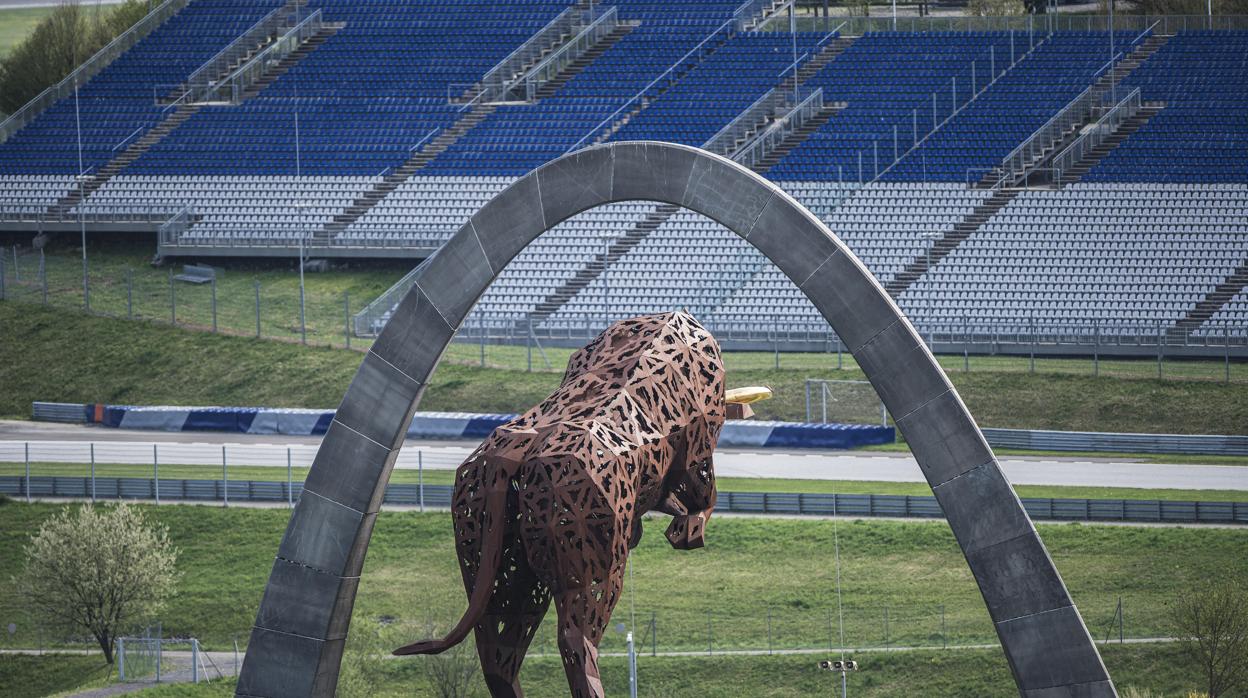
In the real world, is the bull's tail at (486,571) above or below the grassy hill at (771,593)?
above

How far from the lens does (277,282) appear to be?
226 feet

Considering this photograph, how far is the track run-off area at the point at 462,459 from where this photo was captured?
48.8 metres

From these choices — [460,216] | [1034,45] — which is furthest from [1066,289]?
[460,216]

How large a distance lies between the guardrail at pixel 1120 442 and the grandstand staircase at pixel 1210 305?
268 inches

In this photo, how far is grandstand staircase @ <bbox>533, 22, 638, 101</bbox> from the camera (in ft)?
252

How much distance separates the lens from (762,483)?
163 ft

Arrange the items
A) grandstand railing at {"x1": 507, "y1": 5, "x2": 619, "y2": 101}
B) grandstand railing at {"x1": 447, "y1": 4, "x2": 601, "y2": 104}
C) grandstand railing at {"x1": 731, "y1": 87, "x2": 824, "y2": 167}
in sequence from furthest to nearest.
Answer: grandstand railing at {"x1": 447, "y1": 4, "x2": 601, "y2": 104}
grandstand railing at {"x1": 507, "y1": 5, "x2": 619, "y2": 101}
grandstand railing at {"x1": 731, "y1": 87, "x2": 824, "y2": 167}

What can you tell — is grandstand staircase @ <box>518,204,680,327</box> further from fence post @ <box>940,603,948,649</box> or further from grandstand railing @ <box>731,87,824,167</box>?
fence post @ <box>940,603,948,649</box>

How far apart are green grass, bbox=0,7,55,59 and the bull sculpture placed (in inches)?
4332

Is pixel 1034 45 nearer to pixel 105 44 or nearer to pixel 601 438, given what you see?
pixel 105 44

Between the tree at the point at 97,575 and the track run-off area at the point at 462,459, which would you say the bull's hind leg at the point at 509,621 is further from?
the track run-off area at the point at 462,459

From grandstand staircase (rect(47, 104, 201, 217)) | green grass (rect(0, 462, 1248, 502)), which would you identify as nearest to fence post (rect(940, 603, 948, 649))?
green grass (rect(0, 462, 1248, 502))

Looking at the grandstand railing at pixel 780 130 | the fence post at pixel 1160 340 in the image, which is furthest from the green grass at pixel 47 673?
the grandstand railing at pixel 780 130

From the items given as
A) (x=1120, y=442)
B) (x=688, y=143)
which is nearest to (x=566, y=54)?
(x=688, y=143)
